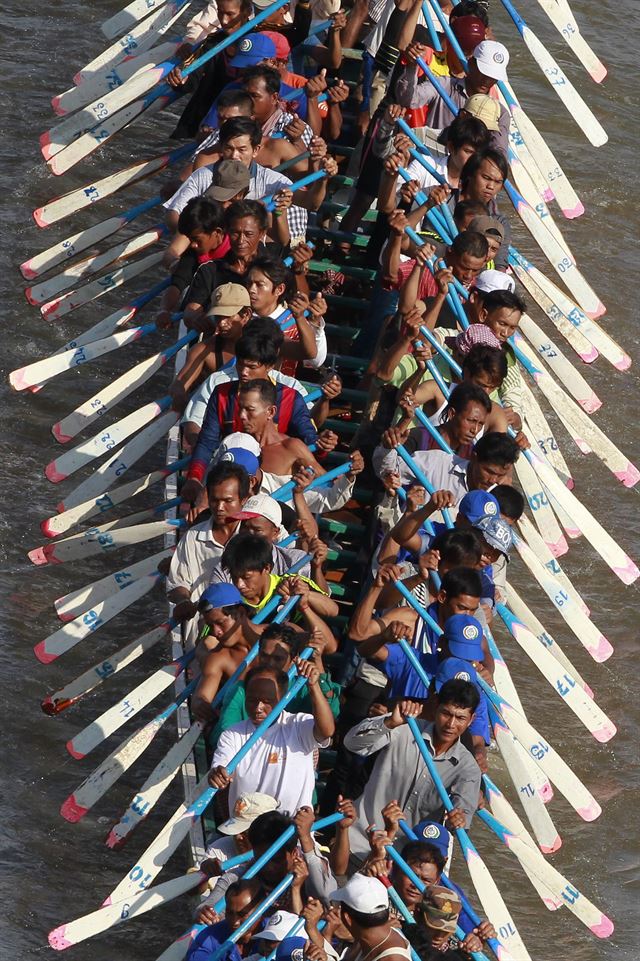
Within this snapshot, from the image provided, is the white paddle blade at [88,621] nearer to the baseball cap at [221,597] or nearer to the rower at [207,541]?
the rower at [207,541]

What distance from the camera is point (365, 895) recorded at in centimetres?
621

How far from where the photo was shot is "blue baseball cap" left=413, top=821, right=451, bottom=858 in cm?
707

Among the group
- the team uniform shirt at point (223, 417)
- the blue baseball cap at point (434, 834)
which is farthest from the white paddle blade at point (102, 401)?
the blue baseball cap at point (434, 834)

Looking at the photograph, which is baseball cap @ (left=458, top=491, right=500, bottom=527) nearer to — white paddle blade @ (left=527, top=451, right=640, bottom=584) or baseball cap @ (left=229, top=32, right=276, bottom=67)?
white paddle blade @ (left=527, top=451, right=640, bottom=584)

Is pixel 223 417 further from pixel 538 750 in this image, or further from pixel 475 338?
pixel 538 750

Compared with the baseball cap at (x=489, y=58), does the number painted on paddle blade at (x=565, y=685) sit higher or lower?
lower

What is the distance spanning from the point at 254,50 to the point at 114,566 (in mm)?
2924

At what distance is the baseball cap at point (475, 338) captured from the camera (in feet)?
28.9

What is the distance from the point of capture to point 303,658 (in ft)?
24.0

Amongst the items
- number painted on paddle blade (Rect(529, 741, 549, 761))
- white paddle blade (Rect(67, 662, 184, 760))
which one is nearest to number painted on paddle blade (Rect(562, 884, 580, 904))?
number painted on paddle blade (Rect(529, 741, 549, 761))

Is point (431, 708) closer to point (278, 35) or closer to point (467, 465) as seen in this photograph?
point (467, 465)

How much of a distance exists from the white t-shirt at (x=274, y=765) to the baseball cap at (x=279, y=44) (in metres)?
4.46

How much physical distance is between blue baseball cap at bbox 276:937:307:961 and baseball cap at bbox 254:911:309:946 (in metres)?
0.01

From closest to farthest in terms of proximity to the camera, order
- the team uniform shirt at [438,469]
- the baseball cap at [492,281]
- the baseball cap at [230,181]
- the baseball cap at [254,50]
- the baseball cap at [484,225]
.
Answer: the team uniform shirt at [438,469] < the baseball cap at [484,225] < the baseball cap at [492,281] < the baseball cap at [230,181] < the baseball cap at [254,50]
